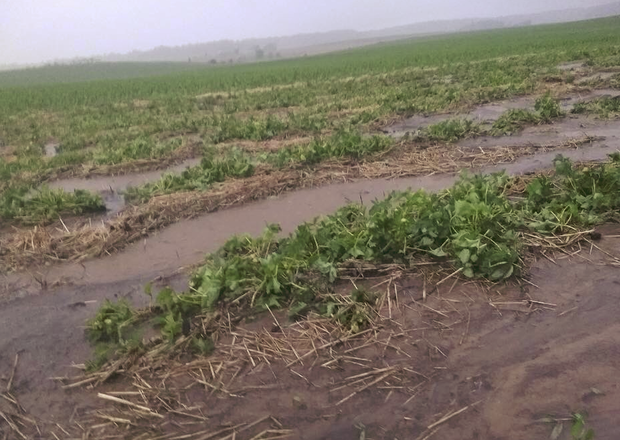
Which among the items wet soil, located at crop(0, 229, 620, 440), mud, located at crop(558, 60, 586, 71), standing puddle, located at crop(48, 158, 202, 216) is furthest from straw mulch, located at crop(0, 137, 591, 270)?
mud, located at crop(558, 60, 586, 71)

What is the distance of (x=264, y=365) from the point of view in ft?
12.1

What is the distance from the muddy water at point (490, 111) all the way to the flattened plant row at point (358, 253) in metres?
6.40

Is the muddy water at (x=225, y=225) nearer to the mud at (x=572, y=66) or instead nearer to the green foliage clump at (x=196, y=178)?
the green foliage clump at (x=196, y=178)

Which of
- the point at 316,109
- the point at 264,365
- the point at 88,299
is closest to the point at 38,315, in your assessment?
the point at 88,299

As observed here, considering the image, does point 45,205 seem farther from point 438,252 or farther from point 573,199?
point 573,199

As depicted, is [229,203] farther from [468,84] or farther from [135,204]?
[468,84]

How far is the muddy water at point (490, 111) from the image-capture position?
40.0ft

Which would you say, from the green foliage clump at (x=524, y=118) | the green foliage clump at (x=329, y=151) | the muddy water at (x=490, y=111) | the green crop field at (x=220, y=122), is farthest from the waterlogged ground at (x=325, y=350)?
the muddy water at (x=490, y=111)

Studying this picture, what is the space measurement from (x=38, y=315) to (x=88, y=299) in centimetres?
45

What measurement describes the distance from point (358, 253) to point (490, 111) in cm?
1017

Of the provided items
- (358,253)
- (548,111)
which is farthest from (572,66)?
(358,253)

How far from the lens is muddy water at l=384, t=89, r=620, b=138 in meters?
12.2

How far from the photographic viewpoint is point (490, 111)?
13.3 metres

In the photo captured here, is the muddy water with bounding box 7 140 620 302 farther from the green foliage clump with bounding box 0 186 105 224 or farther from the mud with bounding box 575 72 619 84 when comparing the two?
the mud with bounding box 575 72 619 84
